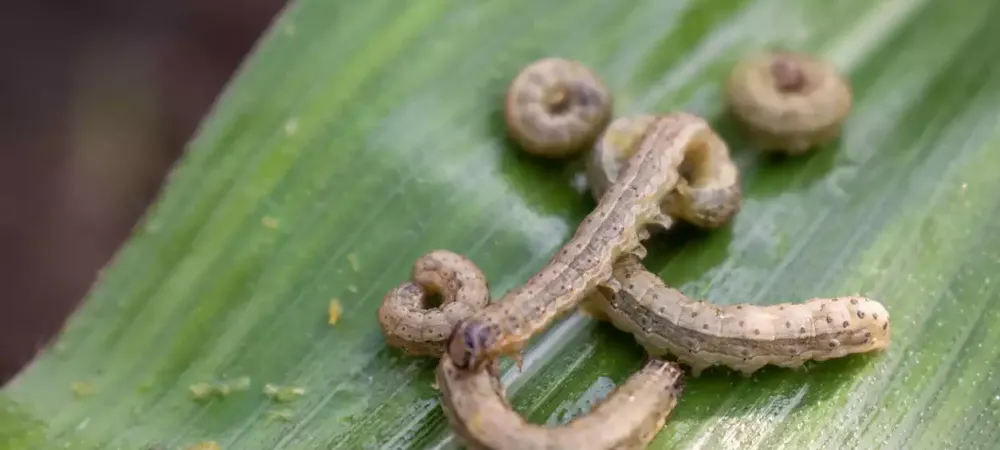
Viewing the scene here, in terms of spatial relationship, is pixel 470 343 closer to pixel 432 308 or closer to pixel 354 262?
pixel 432 308

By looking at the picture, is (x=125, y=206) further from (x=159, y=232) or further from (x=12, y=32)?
(x=159, y=232)

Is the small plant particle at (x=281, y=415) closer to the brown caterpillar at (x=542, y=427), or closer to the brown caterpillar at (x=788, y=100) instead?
the brown caterpillar at (x=542, y=427)

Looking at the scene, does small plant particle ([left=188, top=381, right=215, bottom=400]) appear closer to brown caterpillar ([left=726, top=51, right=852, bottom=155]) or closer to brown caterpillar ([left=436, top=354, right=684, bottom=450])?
brown caterpillar ([left=436, top=354, right=684, bottom=450])

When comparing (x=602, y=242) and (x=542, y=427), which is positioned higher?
(x=602, y=242)

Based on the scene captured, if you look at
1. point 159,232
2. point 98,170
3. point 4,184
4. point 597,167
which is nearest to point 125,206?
point 98,170

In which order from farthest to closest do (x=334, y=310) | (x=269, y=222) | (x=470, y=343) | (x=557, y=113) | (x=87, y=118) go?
(x=87, y=118), (x=557, y=113), (x=269, y=222), (x=334, y=310), (x=470, y=343)

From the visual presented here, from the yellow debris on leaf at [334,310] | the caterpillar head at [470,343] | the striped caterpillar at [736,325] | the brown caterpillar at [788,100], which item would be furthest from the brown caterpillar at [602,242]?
the yellow debris on leaf at [334,310]

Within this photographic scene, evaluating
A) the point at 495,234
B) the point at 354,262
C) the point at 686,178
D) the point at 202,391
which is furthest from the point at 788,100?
the point at 202,391
